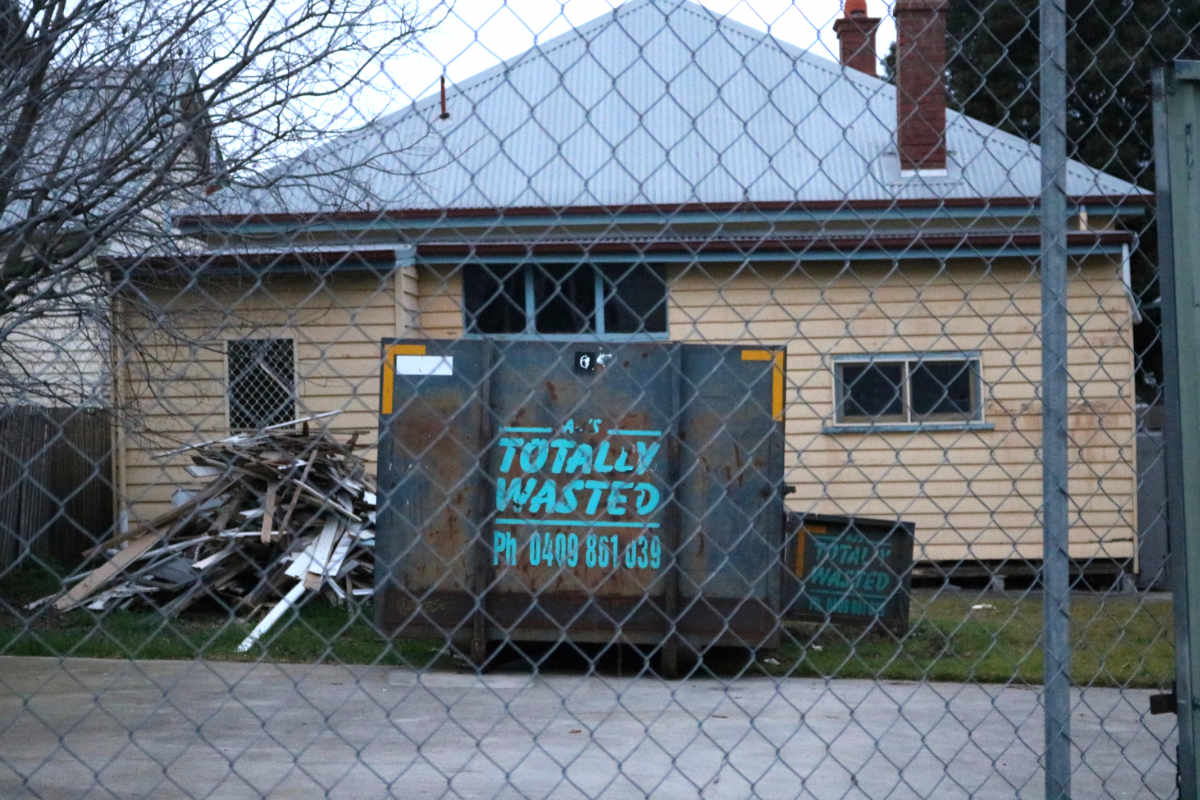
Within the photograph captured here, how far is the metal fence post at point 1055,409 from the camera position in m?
3.12

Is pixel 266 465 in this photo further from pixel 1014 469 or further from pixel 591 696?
pixel 1014 469

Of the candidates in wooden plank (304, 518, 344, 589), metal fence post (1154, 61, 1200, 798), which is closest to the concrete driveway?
metal fence post (1154, 61, 1200, 798)

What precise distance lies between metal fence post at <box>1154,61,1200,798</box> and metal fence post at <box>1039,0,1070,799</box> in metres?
0.27

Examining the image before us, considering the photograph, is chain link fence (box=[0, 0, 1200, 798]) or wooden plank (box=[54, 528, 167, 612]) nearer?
chain link fence (box=[0, 0, 1200, 798])

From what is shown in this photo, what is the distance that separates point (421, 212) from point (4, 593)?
29.0ft

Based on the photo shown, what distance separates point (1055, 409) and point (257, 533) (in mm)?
9004

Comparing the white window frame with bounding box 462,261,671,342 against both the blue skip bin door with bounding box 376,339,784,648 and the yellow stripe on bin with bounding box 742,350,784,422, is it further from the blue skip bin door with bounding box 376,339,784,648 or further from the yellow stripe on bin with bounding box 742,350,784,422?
the yellow stripe on bin with bounding box 742,350,784,422

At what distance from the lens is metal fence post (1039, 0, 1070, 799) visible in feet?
10.2

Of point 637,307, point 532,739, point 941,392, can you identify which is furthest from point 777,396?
point 941,392

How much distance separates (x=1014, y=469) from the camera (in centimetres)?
1377

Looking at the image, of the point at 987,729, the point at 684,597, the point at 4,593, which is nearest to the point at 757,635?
the point at 684,597

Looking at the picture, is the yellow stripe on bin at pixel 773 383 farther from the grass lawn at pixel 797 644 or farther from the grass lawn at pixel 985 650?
the grass lawn at pixel 797 644

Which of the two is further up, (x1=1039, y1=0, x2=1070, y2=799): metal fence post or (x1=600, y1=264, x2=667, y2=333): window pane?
(x1=600, y1=264, x2=667, y2=333): window pane

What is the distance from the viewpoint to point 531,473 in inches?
303
